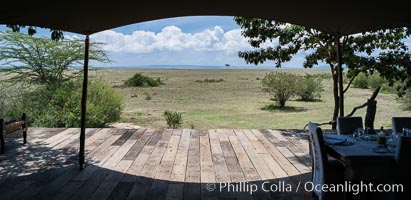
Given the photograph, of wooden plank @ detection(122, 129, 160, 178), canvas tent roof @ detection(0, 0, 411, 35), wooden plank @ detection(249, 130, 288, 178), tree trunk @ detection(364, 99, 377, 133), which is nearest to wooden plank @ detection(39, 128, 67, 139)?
wooden plank @ detection(122, 129, 160, 178)

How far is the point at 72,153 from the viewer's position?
5434 mm

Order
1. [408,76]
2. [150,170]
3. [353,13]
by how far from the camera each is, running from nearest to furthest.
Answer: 1. [353,13]
2. [150,170]
3. [408,76]

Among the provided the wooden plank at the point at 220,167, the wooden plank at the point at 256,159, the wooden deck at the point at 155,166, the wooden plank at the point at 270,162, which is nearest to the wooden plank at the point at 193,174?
the wooden deck at the point at 155,166

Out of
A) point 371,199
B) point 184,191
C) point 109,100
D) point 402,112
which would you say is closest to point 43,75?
point 109,100

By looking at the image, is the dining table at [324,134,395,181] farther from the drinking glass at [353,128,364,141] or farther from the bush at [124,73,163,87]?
the bush at [124,73,163,87]

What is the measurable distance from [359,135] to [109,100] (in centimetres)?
745

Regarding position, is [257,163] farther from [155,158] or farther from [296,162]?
[155,158]

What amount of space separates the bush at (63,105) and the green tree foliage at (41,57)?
1.16 feet

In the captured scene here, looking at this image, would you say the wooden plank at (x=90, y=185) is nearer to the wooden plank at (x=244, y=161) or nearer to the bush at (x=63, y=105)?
the wooden plank at (x=244, y=161)

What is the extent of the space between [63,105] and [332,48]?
6.69 meters

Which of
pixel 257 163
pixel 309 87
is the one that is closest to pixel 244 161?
pixel 257 163

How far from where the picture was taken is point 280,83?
14.1m

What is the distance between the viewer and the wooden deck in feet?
12.1

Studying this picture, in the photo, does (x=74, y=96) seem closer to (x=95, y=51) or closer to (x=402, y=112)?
(x=95, y=51)
